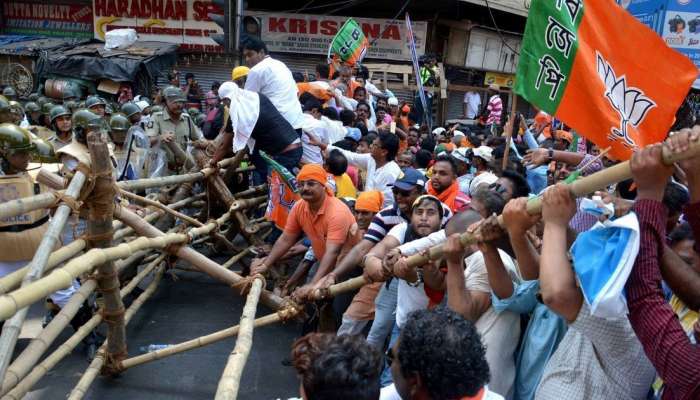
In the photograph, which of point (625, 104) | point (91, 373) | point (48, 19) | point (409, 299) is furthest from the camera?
point (48, 19)

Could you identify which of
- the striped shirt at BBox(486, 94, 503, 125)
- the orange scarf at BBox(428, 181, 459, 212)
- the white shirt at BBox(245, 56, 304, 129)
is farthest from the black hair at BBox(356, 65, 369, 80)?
the orange scarf at BBox(428, 181, 459, 212)

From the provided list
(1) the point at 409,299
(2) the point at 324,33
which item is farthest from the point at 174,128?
(2) the point at 324,33

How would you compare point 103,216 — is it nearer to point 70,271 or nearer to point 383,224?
point 70,271

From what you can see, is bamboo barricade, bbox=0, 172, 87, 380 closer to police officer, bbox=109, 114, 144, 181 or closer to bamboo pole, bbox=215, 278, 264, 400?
bamboo pole, bbox=215, 278, 264, 400

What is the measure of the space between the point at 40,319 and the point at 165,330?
1.15 metres

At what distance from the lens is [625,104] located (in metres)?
3.11

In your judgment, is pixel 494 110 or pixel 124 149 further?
pixel 494 110

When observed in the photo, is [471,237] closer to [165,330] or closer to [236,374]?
[236,374]

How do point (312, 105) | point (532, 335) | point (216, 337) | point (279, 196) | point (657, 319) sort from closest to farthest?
point (657, 319) < point (532, 335) < point (216, 337) < point (279, 196) < point (312, 105)

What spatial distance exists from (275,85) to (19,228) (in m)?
2.89

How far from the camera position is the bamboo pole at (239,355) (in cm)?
226

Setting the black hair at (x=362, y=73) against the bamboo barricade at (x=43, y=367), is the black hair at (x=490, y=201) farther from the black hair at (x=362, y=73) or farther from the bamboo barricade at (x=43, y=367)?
the black hair at (x=362, y=73)

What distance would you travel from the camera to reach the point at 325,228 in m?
4.53

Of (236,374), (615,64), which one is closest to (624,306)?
(236,374)
